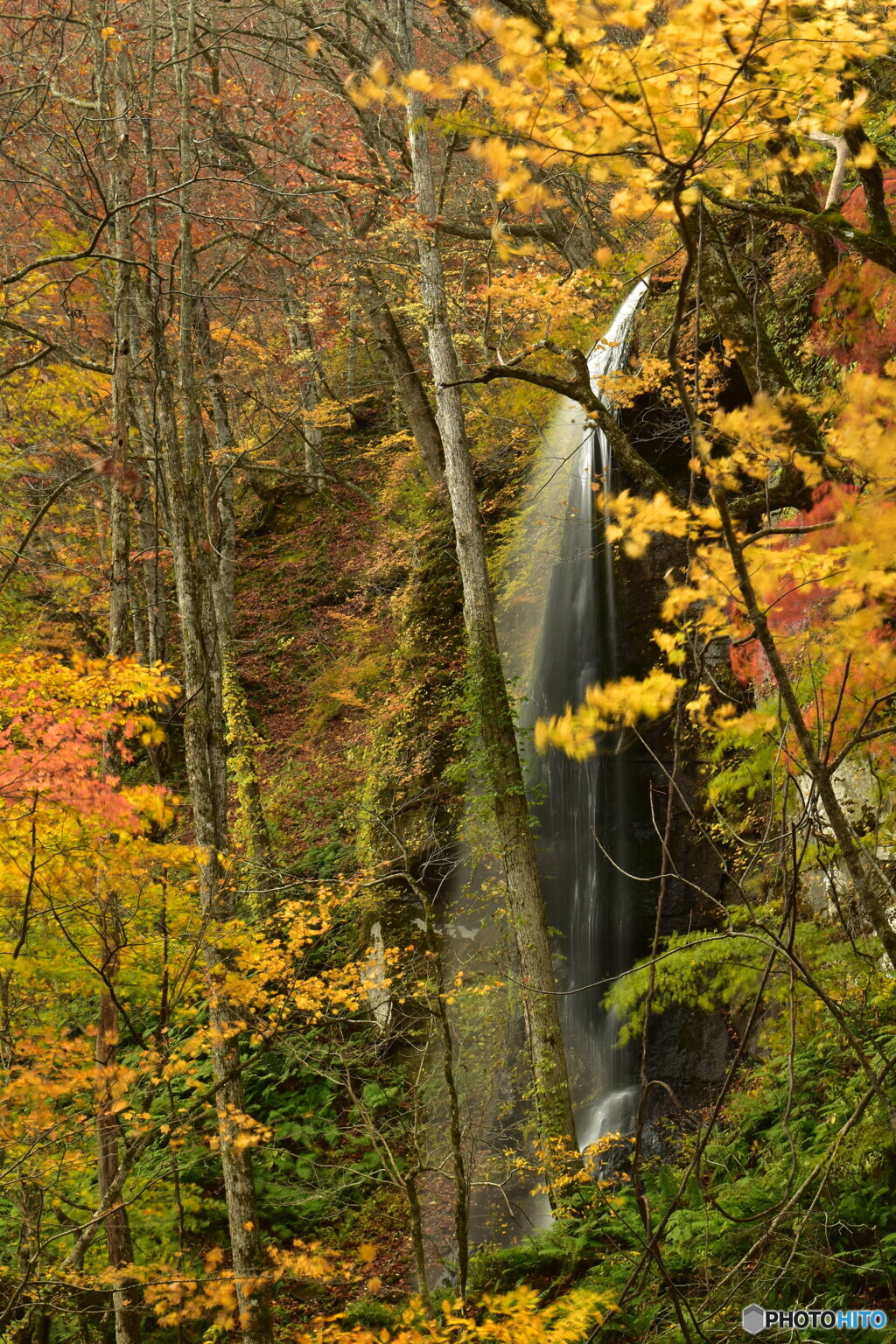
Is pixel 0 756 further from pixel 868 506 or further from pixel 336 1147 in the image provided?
pixel 336 1147

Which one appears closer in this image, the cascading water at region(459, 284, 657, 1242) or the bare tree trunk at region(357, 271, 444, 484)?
the cascading water at region(459, 284, 657, 1242)

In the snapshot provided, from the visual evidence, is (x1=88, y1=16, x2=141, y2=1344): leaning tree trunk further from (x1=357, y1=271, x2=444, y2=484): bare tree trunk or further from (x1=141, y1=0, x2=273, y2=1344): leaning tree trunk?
(x1=357, y1=271, x2=444, y2=484): bare tree trunk

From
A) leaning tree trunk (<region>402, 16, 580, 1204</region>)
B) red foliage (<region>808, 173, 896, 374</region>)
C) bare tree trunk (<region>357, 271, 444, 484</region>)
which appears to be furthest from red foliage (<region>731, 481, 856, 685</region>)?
bare tree trunk (<region>357, 271, 444, 484</region>)

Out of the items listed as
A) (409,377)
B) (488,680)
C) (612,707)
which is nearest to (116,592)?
(488,680)

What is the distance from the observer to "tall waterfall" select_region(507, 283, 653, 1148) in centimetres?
881

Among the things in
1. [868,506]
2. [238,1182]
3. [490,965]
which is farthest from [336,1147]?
[868,506]

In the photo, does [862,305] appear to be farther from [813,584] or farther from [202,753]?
[202,753]

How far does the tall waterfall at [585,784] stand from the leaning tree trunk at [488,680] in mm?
731

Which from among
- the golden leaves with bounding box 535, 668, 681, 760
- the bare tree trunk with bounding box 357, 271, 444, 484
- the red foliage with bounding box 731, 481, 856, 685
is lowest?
the golden leaves with bounding box 535, 668, 681, 760

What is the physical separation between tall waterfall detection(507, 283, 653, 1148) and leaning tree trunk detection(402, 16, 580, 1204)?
2.40 feet

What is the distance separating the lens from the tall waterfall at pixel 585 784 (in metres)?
8.81

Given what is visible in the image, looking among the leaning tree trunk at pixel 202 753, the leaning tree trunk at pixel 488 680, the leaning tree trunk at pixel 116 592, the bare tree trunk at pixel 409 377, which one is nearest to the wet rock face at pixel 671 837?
the leaning tree trunk at pixel 488 680

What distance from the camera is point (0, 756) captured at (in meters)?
5.28

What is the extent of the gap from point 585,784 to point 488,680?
7.46 ft
